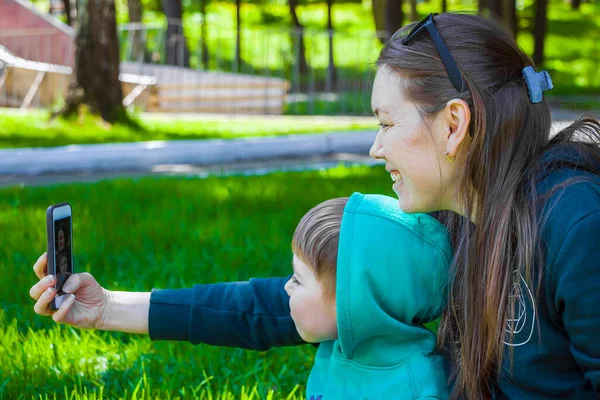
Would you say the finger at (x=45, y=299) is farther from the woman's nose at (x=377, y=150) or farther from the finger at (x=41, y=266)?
the woman's nose at (x=377, y=150)

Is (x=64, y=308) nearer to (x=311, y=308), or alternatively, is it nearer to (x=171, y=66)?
(x=311, y=308)

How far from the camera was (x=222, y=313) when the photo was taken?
2.32 metres

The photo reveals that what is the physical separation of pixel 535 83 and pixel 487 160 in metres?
0.19

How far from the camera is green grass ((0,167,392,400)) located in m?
2.60

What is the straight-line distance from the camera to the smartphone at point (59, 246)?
214 centimetres

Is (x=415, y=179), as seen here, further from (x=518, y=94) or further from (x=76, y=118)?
(x=76, y=118)

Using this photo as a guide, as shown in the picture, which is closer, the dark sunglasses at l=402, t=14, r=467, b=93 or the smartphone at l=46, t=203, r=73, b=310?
the dark sunglasses at l=402, t=14, r=467, b=93

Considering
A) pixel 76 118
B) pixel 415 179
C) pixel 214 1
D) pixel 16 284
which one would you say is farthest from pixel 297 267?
pixel 214 1

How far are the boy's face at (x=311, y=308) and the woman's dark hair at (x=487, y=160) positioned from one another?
29cm

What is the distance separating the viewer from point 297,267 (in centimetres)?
212

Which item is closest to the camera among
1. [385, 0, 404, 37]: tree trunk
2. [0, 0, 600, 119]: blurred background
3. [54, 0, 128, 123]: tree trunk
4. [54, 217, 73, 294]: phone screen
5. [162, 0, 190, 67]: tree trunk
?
[54, 217, 73, 294]: phone screen

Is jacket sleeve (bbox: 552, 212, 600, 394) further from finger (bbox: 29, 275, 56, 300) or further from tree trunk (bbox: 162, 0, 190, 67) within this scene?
tree trunk (bbox: 162, 0, 190, 67)

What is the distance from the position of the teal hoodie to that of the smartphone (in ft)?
2.29

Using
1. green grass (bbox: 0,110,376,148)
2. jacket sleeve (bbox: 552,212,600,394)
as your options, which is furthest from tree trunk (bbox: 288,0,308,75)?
jacket sleeve (bbox: 552,212,600,394)
